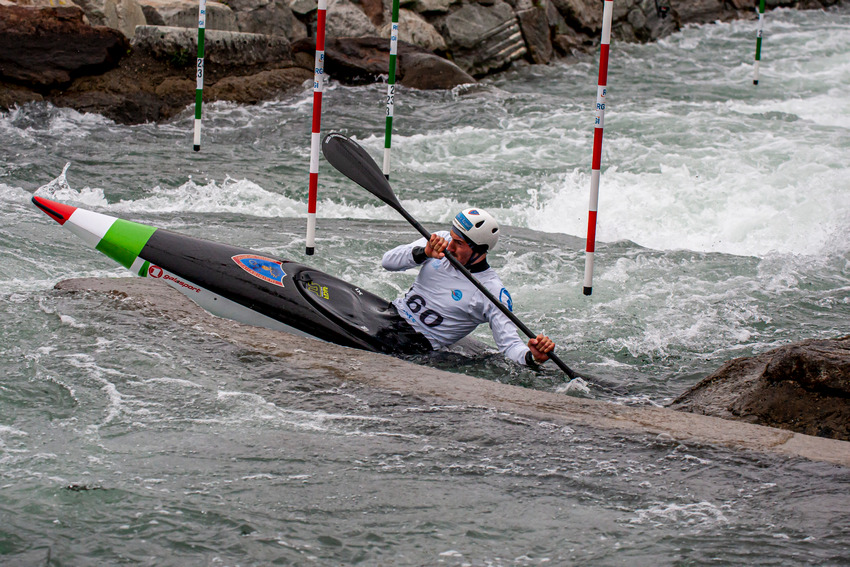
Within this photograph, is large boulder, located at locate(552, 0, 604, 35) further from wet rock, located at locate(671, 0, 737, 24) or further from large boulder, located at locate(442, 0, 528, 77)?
wet rock, located at locate(671, 0, 737, 24)

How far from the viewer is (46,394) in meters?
3.02

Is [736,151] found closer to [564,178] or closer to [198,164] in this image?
[564,178]

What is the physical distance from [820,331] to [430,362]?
2379 mm

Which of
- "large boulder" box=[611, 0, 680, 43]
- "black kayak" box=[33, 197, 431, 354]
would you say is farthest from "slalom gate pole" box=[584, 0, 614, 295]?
"large boulder" box=[611, 0, 680, 43]

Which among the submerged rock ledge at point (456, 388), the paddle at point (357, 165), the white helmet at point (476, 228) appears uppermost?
the paddle at point (357, 165)

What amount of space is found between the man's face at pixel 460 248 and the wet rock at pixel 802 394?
1264 mm

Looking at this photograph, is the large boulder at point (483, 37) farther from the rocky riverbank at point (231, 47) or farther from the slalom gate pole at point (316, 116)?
the slalom gate pole at point (316, 116)

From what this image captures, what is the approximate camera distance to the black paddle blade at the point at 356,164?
4848mm

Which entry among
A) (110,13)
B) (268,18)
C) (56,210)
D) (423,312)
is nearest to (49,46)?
(110,13)

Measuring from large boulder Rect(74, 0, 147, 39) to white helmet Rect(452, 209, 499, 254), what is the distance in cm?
714

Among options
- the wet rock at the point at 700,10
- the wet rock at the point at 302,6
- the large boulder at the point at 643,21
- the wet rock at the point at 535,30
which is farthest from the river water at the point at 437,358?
the wet rock at the point at 700,10

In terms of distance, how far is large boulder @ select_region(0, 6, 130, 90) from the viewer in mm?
8883

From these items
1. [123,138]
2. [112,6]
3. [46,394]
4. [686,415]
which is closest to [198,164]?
[123,138]

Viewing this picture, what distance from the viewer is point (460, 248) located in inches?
163
